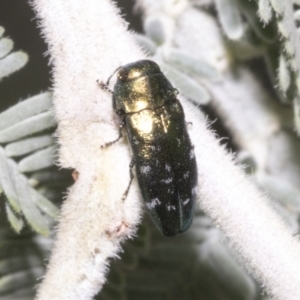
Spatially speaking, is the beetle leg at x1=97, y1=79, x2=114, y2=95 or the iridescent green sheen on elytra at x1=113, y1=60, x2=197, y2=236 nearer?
the beetle leg at x1=97, y1=79, x2=114, y2=95

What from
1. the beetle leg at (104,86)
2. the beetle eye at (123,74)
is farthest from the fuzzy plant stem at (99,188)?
the beetle eye at (123,74)

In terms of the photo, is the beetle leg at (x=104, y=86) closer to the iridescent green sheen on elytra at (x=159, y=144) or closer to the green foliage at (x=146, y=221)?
the iridescent green sheen on elytra at (x=159, y=144)

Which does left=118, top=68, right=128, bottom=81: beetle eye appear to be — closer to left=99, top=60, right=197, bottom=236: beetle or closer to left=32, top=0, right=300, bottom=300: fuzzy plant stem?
left=99, top=60, right=197, bottom=236: beetle

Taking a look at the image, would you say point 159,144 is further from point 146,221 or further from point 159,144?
point 146,221

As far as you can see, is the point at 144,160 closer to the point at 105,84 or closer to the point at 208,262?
the point at 105,84

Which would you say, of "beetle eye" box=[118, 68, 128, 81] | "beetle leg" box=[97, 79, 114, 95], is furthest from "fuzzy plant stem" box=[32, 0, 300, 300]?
"beetle eye" box=[118, 68, 128, 81]

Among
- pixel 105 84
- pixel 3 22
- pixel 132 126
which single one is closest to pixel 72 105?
pixel 105 84
